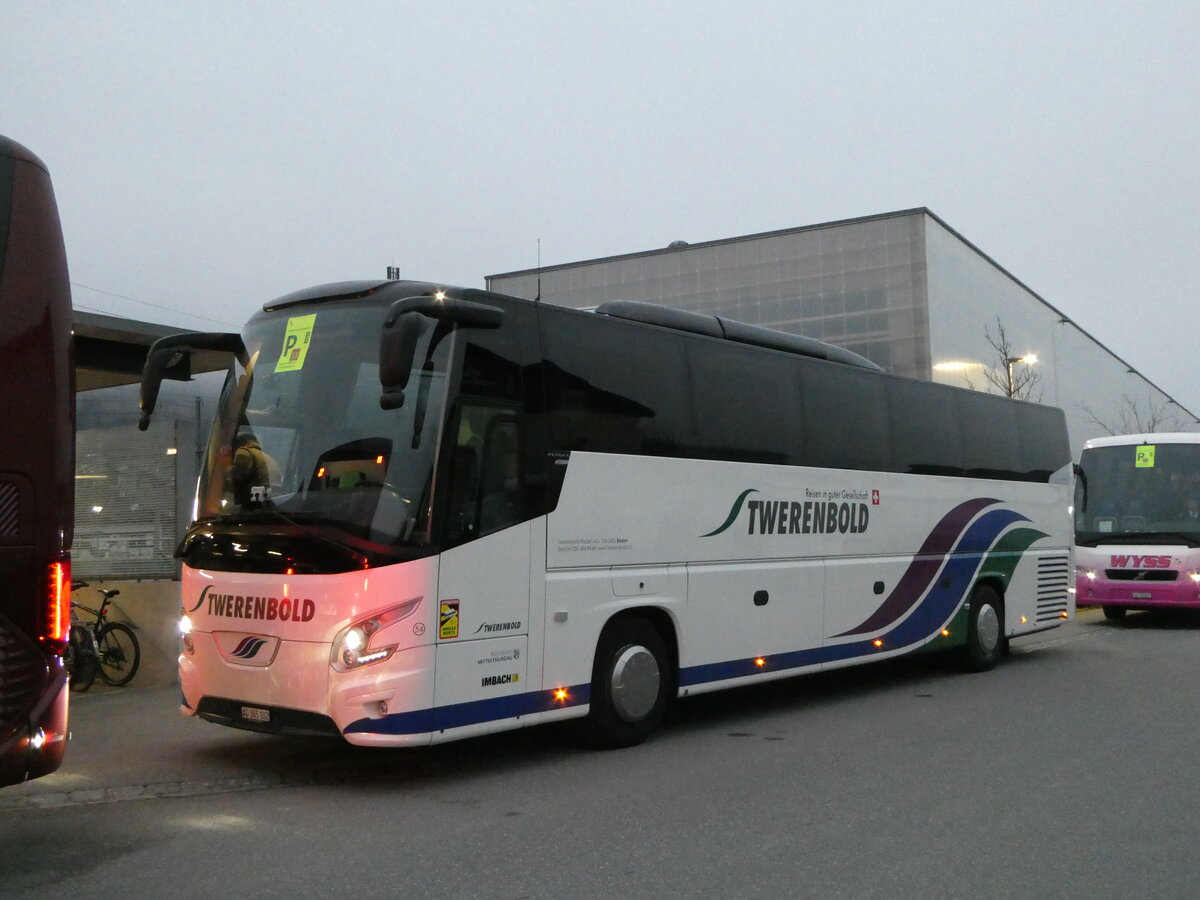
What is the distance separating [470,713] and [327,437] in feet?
6.54

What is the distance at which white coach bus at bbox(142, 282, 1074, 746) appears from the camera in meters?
7.18

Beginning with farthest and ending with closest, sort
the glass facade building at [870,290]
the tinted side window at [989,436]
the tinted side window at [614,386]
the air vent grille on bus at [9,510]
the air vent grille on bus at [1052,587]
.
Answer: the glass facade building at [870,290]
the air vent grille on bus at [1052,587]
the tinted side window at [989,436]
the tinted side window at [614,386]
the air vent grille on bus at [9,510]

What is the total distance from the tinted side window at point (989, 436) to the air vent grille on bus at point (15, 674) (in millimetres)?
10726

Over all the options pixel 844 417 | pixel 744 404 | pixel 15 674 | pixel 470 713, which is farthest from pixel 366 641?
pixel 844 417

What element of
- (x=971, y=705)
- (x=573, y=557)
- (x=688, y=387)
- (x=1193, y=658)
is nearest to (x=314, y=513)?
(x=573, y=557)

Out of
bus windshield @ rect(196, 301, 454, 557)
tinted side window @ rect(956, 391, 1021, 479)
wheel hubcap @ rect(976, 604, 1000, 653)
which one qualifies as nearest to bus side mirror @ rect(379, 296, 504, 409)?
bus windshield @ rect(196, 301, 454, 557)

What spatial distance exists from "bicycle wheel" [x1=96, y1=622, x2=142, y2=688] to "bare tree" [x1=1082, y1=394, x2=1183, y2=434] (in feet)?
172

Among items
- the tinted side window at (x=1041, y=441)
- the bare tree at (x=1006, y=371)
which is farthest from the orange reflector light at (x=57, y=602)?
the bare tree at (x=1006, y=371)

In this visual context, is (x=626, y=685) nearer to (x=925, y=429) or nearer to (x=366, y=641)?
(x=366, y=641)

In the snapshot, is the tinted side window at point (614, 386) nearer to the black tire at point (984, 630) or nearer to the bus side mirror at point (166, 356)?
the bus side mirror at point (166, 356)

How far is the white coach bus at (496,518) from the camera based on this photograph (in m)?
7.18

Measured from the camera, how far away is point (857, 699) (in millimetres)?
11508

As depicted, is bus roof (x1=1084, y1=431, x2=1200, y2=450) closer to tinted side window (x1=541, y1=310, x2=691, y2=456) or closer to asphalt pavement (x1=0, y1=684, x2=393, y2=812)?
tinted side window (x1=541, y1=310, x2=691, y2=456)

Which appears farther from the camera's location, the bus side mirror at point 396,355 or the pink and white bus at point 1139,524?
the pink and white bus at point 1139,524
